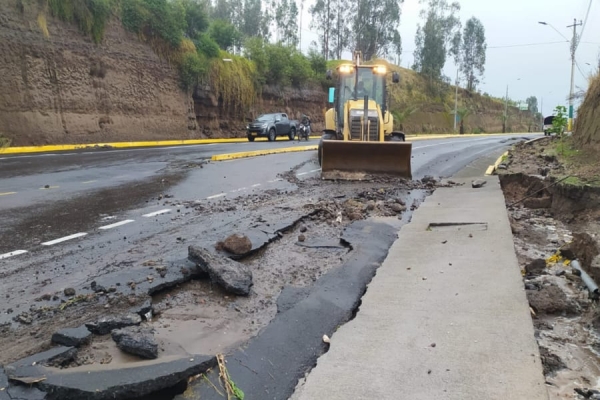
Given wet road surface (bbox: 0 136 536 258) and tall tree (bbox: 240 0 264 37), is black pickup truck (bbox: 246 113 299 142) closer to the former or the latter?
wet road surface (bbox: 0 136 536 258)

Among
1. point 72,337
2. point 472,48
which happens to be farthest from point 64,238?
point 472,48

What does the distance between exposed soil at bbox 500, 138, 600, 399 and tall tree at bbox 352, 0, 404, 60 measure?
2360 inches

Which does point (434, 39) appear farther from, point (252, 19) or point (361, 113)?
point (361, 113)

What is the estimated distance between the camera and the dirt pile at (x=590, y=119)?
12251mm

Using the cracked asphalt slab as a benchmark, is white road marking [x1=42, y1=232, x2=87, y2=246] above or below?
above

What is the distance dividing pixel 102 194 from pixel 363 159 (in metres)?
6.42

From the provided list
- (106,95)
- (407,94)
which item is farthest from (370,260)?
(407,94)

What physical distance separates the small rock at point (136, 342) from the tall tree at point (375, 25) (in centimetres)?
6652

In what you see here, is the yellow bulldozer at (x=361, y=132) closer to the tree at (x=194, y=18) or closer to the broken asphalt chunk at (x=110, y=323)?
the broken asphalt chunk at (x=110, y=323)

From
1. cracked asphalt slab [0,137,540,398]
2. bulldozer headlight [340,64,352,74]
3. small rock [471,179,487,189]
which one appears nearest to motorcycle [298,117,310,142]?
bulldozer headlight [340,64,352,74]

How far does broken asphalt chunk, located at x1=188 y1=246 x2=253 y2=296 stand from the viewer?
15.2 ft

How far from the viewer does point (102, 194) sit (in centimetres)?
971

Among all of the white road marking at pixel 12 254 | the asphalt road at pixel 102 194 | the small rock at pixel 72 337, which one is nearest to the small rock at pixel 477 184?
the asphalt road at pixel 102 194

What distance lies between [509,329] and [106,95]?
25.7m
